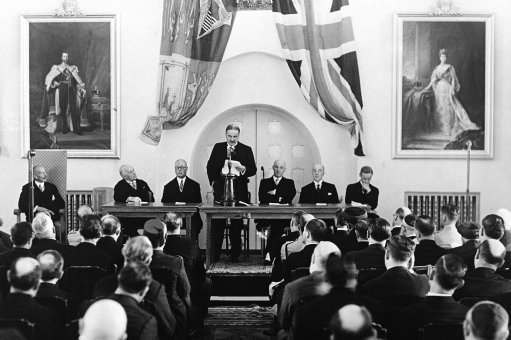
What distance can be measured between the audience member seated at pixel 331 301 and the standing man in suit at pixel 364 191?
7332 mm

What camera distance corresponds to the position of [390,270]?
5.34 metres

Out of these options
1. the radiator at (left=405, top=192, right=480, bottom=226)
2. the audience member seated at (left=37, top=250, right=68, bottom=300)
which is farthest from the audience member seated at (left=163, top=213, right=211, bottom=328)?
the radiator at (left=405, top=192, right=480, bottom=226)

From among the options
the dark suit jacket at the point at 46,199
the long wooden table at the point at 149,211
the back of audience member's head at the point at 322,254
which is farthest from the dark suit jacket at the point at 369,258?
the dark suit jacket at the point at 46,199

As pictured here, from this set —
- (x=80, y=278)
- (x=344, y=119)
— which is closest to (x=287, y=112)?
(x=344, y=119)

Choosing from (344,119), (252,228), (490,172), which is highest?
(344,119)

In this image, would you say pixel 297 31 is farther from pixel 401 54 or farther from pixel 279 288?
pixel 279 288

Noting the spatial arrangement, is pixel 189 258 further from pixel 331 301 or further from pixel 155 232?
pixel 331 301

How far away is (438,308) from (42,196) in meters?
8.76

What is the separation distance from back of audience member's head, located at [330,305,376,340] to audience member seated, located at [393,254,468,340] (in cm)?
145

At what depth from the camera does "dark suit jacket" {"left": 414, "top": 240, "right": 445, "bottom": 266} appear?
6961 mm

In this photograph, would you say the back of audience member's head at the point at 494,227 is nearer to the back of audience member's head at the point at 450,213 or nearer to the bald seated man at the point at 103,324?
the back of audience member's head at the point at 450,213

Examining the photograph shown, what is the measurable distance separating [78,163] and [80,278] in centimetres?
742

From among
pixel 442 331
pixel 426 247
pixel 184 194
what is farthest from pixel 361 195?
pixel 442 331

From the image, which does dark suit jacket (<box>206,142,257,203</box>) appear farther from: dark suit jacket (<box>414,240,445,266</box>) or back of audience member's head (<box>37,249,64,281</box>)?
back of audience member's head (<box>37,249,64,281</box>)
